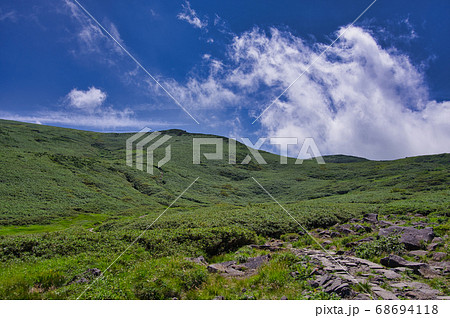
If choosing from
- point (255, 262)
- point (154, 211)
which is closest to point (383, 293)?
point (255, 262)

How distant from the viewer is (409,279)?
27.4 ft

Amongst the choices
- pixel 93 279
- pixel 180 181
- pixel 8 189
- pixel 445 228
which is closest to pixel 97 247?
pixel 93 279

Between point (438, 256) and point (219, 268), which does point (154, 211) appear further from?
point (438, 256)

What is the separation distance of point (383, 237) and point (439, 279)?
211 inches

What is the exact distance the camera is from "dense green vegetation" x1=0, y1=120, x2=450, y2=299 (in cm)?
917

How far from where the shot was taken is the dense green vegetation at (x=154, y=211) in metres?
9.17

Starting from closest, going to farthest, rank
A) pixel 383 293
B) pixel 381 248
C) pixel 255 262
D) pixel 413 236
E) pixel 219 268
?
1. pixel 383 293
2. pixel 219 268
3. pixel 255 262
4. pixel 381 248
5. pixel 413 236

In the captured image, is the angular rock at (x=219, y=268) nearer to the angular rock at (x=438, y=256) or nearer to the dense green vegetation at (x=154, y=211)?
the dense green vegetation at (x=154, y=211)

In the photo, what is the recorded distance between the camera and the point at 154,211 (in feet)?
211

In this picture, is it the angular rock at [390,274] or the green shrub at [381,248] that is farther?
the green shrub at [381,248]
